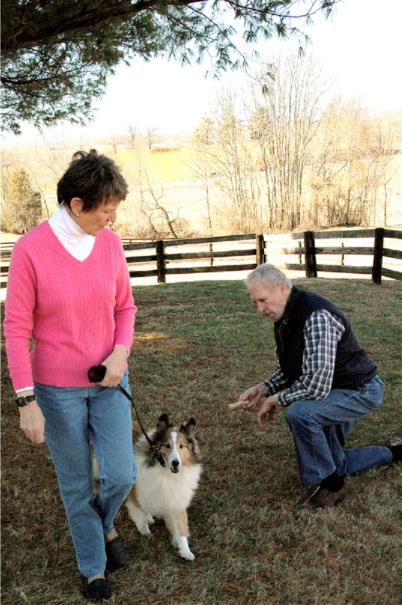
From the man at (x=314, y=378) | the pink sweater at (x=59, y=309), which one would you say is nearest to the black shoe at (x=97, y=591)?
the pink sweater at (x=59, y=309)

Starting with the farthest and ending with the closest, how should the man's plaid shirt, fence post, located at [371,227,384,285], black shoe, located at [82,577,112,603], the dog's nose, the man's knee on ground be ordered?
fence post, located at [371,227,384,285], the man's knee on ground, the man's plaid shirt, the dog's nose, black shoe, located at [82,577,112,603]

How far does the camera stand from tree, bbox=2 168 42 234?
32.5 meters

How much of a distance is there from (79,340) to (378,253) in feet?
35.0

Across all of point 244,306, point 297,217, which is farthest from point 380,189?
point 244,306

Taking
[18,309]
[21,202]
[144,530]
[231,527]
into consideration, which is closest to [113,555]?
[144,530]

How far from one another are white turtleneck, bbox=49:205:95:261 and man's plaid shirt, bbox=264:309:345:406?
157cm

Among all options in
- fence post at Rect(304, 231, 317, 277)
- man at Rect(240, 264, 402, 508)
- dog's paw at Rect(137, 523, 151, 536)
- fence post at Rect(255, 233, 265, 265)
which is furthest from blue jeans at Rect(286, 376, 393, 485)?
fence post at Rect(255, 233, 265, 265)

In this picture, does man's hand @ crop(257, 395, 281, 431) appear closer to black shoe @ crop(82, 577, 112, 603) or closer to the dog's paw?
the dog's paw

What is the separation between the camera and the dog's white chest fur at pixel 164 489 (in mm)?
3381

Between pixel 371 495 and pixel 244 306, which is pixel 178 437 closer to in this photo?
pixel 371 495

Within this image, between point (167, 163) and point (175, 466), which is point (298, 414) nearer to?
point (175, 466)

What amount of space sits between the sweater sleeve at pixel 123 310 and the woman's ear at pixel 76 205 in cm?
31

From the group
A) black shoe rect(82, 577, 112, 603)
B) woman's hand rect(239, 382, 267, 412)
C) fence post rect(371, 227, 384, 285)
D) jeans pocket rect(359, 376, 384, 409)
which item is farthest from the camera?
fence post rect(371, 227, 384, 285)

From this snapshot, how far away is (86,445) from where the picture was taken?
8.75 feet
